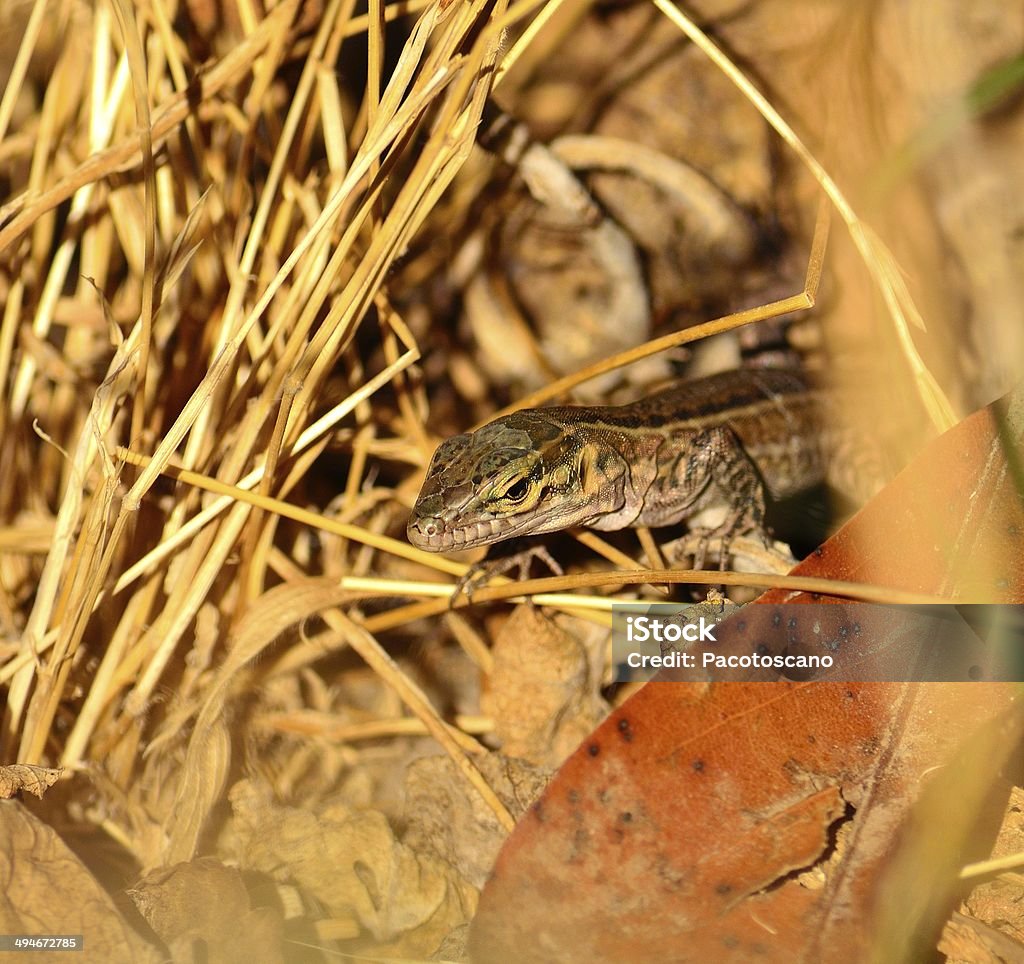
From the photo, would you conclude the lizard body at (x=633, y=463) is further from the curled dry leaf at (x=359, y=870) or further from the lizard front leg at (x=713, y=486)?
the curled dry leaf at (x=359, y=870)

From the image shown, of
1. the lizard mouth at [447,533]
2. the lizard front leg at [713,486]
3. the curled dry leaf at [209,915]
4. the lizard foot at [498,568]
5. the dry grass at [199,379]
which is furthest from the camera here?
the lizard front leg at [713,486]

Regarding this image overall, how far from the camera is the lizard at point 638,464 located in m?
1.80

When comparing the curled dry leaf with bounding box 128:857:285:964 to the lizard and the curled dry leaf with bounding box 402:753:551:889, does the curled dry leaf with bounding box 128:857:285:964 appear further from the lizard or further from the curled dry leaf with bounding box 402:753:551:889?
the lizard

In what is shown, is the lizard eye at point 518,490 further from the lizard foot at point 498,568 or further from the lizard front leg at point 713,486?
the lizard front leg at point 713,486

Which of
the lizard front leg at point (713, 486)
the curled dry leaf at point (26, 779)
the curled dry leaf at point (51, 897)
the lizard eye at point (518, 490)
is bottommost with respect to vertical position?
the curled dry leaf at point (51, 897)

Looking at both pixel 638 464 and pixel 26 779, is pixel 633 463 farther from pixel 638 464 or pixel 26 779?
pixel 26 779

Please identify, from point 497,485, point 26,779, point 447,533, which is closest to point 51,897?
point 26,779

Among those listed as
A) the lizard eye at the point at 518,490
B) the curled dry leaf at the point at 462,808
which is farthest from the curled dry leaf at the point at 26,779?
the lizard eye at the point at 518,490

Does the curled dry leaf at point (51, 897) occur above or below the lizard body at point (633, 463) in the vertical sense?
below

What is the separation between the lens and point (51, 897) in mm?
1495

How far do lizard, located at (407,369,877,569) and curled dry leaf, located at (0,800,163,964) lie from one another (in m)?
0.83

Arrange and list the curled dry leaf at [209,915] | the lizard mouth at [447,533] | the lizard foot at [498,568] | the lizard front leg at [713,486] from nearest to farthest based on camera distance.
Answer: the curled dry leaf at [209,915] → the lizard mouth at [447,533] → the lizard foot at [498,568] → the lizard front leg at [713,486]

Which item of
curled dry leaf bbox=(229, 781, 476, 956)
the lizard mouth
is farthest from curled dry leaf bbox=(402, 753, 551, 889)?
the lizard mouth

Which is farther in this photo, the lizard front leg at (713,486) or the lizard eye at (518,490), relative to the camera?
the lizard front leg at (713,486)
